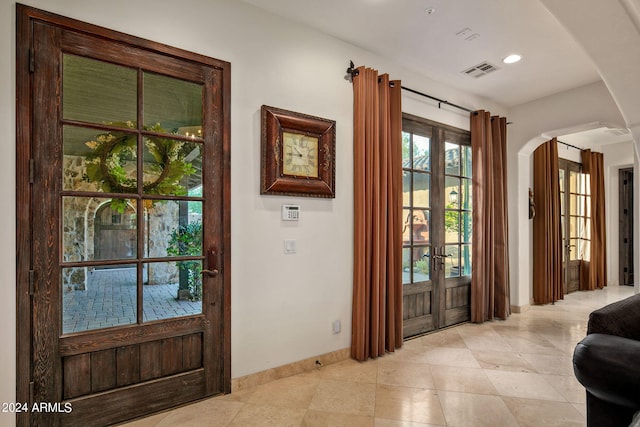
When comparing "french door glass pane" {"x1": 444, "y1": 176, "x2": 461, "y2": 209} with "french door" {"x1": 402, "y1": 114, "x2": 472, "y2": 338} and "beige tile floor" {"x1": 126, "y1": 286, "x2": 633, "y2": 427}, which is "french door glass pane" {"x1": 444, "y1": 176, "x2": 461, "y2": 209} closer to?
"french door" {"x1": 402, "y1": 114, "x2": 472, "y2": 338}

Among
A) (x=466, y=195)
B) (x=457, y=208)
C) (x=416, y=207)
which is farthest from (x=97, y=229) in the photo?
(x=466, y=195)

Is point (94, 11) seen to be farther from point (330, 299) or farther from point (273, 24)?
point (330, 299)

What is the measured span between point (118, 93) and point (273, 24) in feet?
4.27

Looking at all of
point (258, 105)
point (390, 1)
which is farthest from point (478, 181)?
point (258, 105)

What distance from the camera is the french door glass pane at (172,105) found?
218cm

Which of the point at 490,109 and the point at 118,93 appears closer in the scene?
the point at 118,93

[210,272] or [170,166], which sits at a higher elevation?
[170,166]

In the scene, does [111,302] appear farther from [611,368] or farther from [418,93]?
[418,93]

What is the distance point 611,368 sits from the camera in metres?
1.24

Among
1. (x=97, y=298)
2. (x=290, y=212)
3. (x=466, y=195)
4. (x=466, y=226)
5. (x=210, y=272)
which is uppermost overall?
(x=466, y=195)

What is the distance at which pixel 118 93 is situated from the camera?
2062 mm

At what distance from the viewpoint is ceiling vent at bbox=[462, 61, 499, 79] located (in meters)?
3.45

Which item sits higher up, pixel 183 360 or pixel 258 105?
pixel 258 105

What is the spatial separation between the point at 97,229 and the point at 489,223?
13.6 feet
